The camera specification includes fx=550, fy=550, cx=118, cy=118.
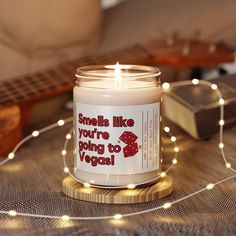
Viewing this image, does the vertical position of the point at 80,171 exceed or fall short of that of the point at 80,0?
it falls short

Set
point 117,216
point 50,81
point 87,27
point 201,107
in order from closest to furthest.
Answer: point 117,216 → point 201,107 → point 50,81 → point 87,27

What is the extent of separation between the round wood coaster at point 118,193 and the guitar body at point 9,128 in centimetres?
27

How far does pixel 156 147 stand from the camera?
0.66 metres

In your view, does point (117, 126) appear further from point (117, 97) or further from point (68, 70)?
point (68, 70)

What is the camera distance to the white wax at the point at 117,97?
0.62 m

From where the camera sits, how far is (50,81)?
106 centimetres

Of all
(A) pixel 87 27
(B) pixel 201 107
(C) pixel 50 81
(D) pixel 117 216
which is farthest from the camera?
(A) pixel 87 27

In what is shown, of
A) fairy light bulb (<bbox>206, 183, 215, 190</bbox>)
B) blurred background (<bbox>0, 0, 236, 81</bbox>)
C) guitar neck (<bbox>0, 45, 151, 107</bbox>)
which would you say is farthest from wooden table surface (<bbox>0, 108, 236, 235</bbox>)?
blurred background (<bbox>0, 0, 236, 81</bbox>)

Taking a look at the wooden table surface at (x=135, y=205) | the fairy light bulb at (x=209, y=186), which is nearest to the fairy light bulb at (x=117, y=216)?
the wooden table surface at (x=135, y=205)

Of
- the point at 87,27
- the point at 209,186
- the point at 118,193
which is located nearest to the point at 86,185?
the point at 118,193

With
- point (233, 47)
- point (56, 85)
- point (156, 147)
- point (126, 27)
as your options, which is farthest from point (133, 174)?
point (126, 27)

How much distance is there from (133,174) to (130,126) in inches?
2.2

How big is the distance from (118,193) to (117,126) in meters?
0.08

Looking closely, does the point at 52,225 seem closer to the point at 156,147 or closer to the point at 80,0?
the point at 156,147
